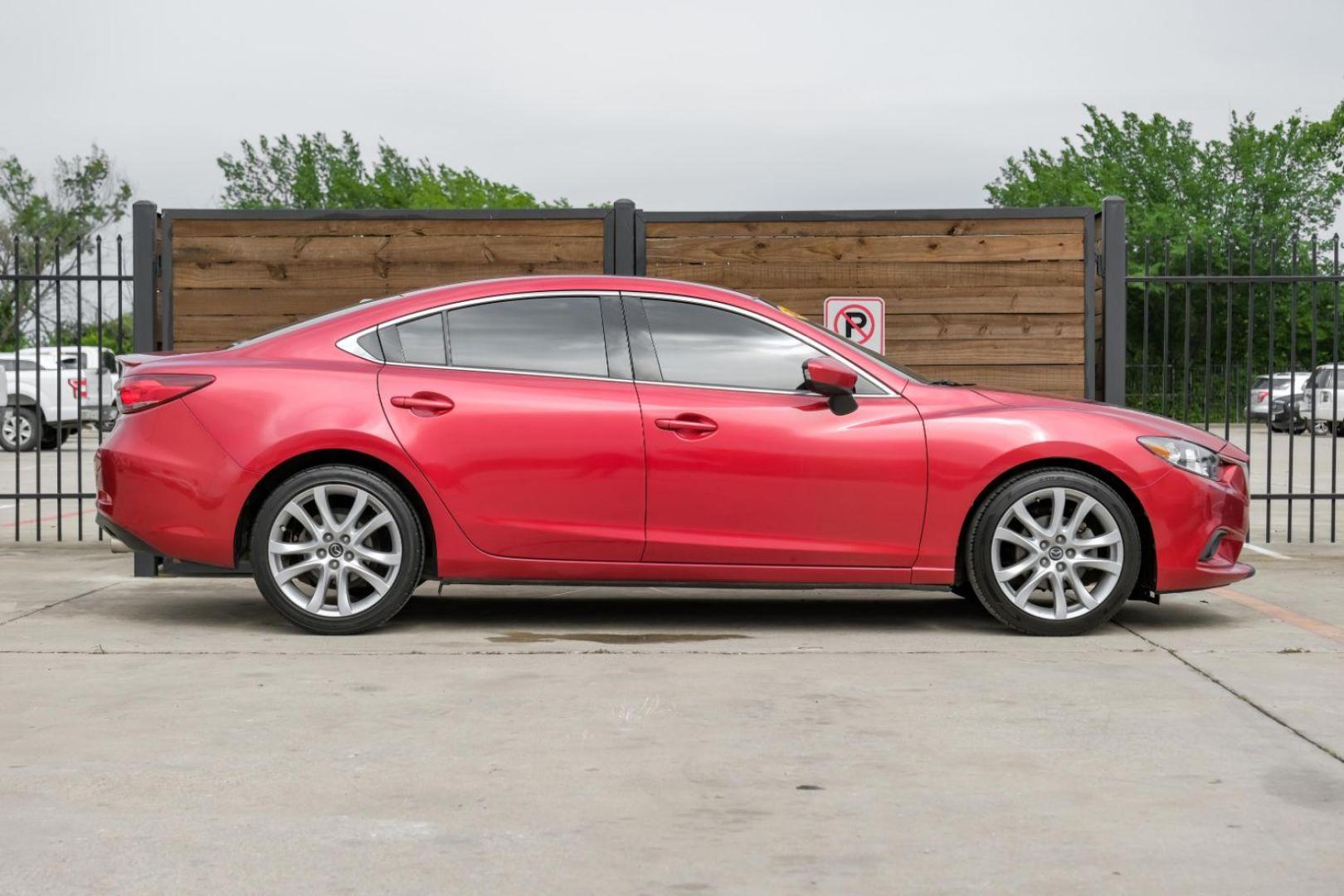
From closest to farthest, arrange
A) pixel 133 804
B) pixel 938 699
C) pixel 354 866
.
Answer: pixel 354 866 < pixel 133 804 < pixel 938 699

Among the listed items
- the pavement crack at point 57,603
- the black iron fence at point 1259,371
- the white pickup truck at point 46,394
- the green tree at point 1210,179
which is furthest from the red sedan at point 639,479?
the green tree at point 1210,179

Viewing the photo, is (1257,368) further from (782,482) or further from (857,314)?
(782,482)

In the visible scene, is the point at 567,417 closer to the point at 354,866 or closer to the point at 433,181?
the point at 354,866

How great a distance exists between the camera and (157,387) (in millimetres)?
7309

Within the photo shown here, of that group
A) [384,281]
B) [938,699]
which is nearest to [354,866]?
[938,699]

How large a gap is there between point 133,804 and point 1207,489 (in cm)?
481

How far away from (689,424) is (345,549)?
1.55 m

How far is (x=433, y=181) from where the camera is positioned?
2840 inches

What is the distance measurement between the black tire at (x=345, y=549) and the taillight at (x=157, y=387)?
58 cm

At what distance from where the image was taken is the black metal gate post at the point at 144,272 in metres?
10.1

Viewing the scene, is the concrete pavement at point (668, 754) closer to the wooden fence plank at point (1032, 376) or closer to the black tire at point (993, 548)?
the black tire at point (993, 548)

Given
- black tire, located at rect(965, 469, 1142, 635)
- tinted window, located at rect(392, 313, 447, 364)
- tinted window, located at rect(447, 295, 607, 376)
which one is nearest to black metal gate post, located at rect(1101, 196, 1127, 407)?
black tire, located at rect(965, 469, 1142, 635)

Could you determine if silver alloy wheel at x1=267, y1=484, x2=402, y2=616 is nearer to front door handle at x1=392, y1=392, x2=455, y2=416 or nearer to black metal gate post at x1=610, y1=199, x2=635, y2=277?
front door handle at x1=392, y1=392, x2=455, y2=416

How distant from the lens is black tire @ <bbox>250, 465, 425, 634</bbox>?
7.16 meters
